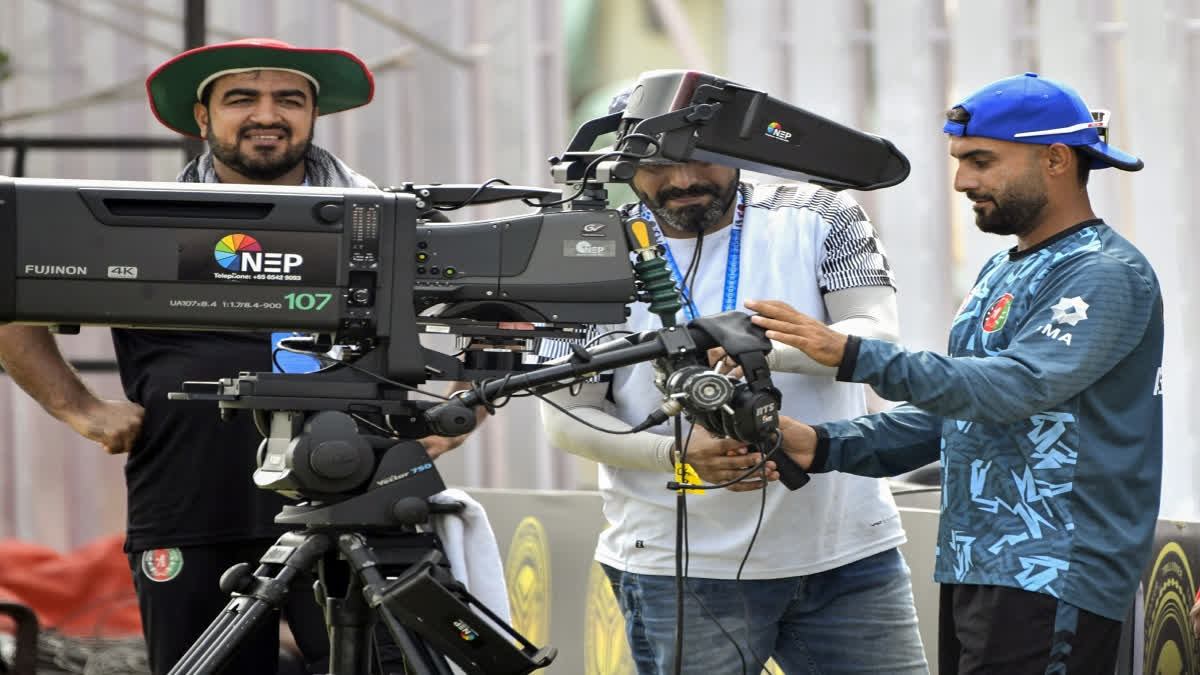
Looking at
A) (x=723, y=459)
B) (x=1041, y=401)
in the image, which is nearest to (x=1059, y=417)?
(x=1041, y=401)

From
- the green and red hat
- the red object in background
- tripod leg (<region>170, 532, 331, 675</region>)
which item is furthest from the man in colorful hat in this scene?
the red object in background

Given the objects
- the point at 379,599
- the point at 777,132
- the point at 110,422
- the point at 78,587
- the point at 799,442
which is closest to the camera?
the point at 379,599

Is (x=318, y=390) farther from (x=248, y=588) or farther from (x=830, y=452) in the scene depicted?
(x=830, y=452)

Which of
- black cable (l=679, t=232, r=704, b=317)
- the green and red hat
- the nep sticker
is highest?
the green and red hat

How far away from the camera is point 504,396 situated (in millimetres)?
2018

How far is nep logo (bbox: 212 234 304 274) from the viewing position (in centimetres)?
197

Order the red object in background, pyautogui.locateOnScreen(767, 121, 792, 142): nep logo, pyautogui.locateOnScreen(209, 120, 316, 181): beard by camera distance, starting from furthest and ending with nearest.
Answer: the red object in background, pyautogui.locateOnScreen(209, 120, 316, 181): beard, pyautogui.locateOnScreen(767, 121, 792, 142): nep logo

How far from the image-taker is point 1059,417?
2.16 m

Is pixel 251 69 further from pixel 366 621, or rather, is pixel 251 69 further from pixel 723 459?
pixel 366 621

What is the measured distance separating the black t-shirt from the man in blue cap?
1.09 metres

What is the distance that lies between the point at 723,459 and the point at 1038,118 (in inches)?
27.4

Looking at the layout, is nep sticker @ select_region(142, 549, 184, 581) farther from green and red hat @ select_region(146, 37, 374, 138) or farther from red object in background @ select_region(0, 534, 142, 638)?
red object in background @ select_region(0, 534, 142, 638)

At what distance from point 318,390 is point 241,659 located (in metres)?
0.88

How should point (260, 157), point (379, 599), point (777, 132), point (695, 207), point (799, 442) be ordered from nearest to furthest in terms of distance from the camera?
point (379, 599), point (777, 132), point (799, 442), point (695, 207), point (260, 157)
